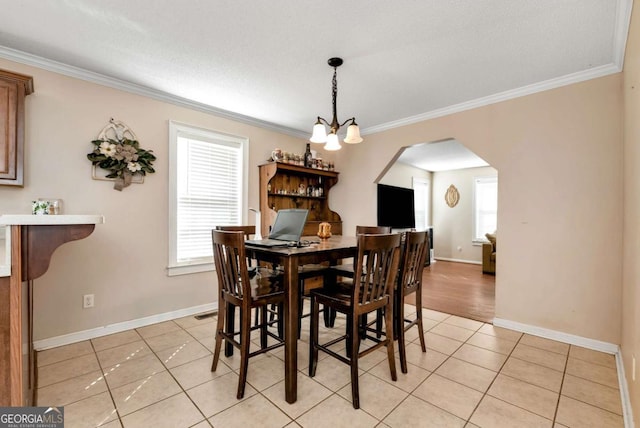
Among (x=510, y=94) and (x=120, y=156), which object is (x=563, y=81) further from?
(x=120, y=156)

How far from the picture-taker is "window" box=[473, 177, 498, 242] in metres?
6.79

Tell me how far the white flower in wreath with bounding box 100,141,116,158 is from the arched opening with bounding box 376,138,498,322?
3.98 metres

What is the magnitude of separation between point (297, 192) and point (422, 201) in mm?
4296

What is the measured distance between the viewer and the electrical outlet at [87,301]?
263 cm

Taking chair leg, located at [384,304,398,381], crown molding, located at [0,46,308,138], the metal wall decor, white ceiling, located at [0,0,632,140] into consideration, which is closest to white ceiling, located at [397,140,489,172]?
the metal wall decor

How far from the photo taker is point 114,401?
175cm

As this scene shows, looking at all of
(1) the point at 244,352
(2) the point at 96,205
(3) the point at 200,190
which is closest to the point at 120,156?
(2) the point at 96,205

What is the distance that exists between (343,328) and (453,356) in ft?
3.32

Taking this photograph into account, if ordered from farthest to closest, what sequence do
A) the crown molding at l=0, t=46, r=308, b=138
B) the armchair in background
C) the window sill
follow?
the armchair in background → the window sill → the crown molding at l=0, t=46, r=308, b=138

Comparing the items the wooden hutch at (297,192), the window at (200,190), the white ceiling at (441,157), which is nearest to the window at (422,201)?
the white ceiling at (441,157)

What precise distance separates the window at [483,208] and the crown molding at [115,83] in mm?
5473

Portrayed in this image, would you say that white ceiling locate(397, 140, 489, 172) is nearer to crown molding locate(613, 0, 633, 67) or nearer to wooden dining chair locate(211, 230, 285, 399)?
crown molding locate(613, 0, 633, 67)

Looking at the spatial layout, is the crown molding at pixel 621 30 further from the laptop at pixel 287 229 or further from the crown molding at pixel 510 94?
the laptop at pixel 287 229

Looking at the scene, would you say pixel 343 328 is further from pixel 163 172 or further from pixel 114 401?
pixel 163 172
